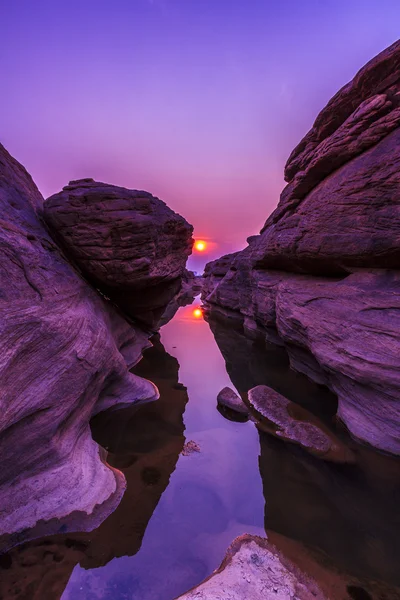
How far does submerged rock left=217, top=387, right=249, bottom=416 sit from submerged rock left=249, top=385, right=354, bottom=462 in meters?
0.47

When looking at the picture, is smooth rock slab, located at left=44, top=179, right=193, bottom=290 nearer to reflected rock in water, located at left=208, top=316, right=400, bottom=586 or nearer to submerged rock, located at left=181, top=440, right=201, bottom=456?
submerged rock, located at left=181, top=440, right=201, bottom=456

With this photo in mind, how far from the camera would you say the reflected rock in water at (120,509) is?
477 cm

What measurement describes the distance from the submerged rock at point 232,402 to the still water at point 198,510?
1.77 ft

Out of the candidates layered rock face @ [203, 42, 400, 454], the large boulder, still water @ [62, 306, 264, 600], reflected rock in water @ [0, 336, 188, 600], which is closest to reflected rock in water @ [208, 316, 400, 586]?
still water @ [62, 306, 264, 600]

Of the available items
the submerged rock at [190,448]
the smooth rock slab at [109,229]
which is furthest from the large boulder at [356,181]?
the submerged rock at [190,448]

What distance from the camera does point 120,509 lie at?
633cm

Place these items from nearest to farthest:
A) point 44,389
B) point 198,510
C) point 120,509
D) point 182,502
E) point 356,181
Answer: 1. point 120,509
2. point 44,389
3. point 198,510
4. point 182,502
5. point 356,181

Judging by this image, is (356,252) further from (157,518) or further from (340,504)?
(157,518)

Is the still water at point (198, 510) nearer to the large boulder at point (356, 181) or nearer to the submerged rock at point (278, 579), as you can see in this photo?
the submerged rock at point (278, 579)

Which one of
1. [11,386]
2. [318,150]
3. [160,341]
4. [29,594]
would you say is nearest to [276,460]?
[29,594]

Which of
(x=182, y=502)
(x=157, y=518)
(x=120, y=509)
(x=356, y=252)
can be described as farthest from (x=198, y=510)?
(x=356, y=252)

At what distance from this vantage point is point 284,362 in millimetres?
17875

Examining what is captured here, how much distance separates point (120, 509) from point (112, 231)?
9.18m

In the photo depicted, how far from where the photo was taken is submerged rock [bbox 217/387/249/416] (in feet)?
36.8
